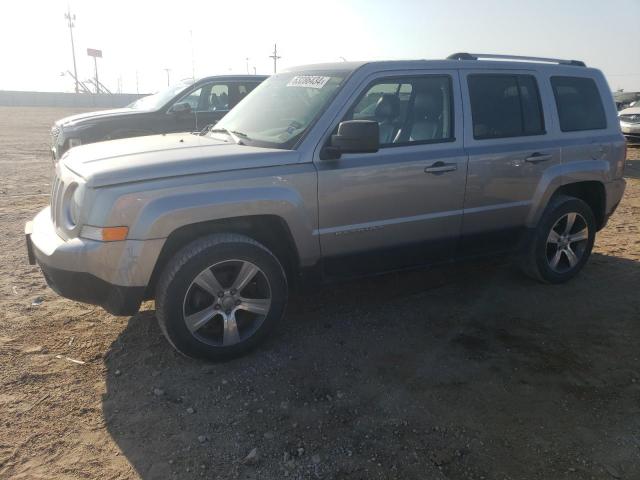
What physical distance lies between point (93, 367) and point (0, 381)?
530 mm

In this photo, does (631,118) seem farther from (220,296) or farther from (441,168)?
(220,296)

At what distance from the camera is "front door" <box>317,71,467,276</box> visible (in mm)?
3641

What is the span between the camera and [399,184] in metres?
3.79

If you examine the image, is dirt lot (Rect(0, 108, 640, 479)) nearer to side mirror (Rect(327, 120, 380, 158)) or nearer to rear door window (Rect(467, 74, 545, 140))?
rear door window (Rect(467, 74, 545, 140))

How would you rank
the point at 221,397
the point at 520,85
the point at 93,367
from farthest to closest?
1. the point at 520,85
2. the point at 93,367
3. the point at 221,397

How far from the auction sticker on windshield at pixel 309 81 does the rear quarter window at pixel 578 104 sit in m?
2.15

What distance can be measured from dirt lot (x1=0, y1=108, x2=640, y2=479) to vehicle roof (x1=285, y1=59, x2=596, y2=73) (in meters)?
1.74

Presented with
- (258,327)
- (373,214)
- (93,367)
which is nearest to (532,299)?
(373,214)

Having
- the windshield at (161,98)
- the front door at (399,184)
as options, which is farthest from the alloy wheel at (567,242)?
the windshield at (161,98)

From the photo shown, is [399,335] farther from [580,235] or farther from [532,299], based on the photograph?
[580,235]

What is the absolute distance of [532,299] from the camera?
4.59 meters

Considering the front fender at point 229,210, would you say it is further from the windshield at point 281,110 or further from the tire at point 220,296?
the windshield at point 281,110

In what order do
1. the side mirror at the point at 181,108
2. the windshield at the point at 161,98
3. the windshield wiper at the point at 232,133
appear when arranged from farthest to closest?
1. the windshield at the point at 161,98
2. the side mirror at the point at 181,108
3. the windshield wiper at the point at 232,133

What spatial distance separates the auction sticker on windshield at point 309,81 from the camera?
12.8ft
